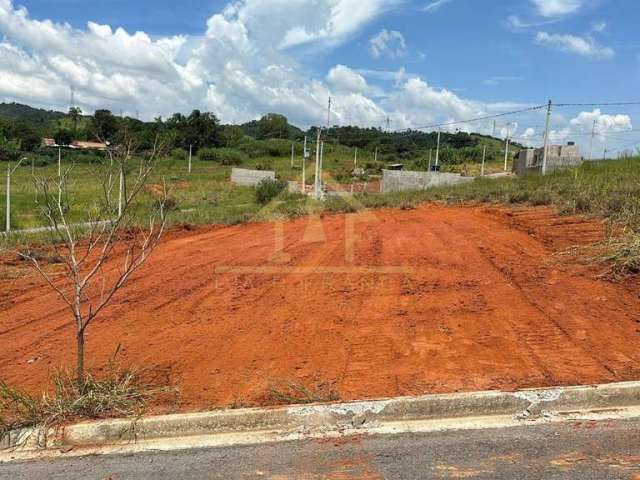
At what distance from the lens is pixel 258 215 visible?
14.5m

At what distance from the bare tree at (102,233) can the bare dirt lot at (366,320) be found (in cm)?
35

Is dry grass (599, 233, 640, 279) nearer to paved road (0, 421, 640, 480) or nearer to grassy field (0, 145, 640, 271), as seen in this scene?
grassy field (0, 145, 640, 271)

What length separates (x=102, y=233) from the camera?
457 cm

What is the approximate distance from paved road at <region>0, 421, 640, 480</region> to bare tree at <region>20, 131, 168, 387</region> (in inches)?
37.0

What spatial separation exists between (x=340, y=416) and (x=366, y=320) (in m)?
1.72

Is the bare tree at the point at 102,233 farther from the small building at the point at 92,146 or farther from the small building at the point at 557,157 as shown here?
the small building at the point at 557,157

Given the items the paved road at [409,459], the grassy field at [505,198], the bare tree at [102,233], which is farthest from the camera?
the grassy field at [505,198]

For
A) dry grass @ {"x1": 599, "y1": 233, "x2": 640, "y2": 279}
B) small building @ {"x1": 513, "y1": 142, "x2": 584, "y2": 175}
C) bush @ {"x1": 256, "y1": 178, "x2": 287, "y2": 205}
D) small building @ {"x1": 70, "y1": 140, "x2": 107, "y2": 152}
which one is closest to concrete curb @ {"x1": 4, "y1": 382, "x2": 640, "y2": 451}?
small building @ {"x1": 70, "y1": 140, "x2": 107, "y2": 152}

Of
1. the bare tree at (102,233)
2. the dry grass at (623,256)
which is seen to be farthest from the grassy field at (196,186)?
the dry grass at (623,256)

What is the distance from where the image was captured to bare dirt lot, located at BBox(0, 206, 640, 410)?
3787mm

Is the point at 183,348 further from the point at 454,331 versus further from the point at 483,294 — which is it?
the point at 483,294

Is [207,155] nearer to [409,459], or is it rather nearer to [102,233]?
[102,233]

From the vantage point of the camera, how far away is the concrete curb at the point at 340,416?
3.18 m

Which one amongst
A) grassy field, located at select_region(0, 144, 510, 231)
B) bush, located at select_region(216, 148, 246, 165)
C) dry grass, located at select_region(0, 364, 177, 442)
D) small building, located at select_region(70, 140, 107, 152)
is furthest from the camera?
bush, located at select_region(216, 148, 246, 165)
